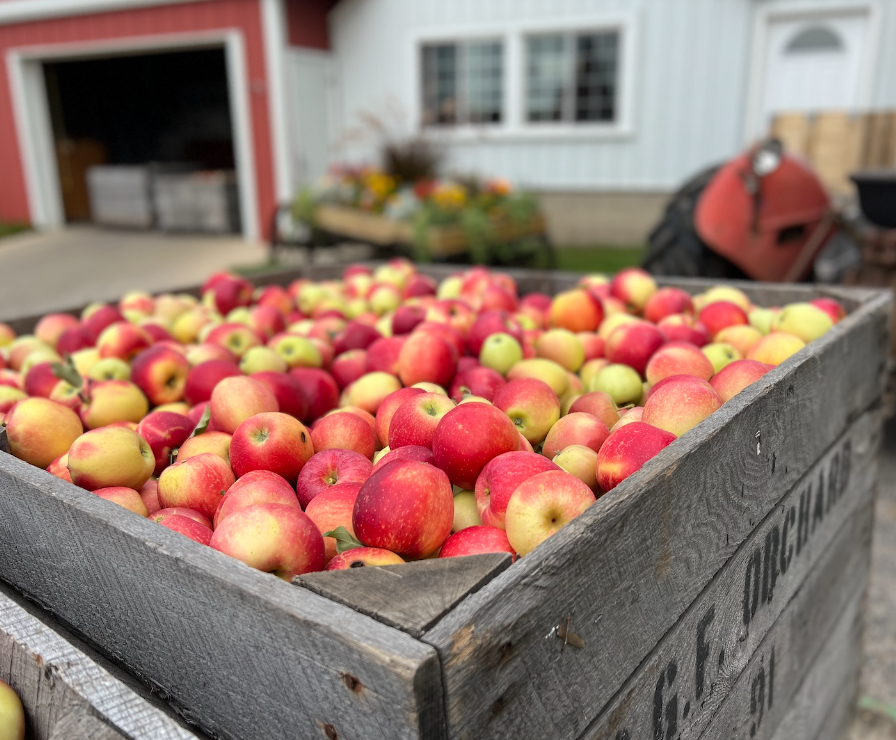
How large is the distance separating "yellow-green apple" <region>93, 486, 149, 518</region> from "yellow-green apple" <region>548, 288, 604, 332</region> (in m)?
1.33

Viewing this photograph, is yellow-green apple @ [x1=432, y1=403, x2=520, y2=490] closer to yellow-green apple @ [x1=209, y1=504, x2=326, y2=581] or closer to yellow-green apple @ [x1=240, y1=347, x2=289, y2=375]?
yellow-green apple @ [x1=209, y1=504, x2=326, y2=581]

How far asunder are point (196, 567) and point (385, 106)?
11.1 m

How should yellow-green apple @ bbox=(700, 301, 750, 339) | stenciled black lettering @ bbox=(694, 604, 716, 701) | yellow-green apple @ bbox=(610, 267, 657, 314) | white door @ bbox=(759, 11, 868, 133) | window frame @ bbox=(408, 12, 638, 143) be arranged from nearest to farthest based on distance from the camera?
stenciled black lettering @ bbox=(694, 604, 716, 701), yellow-green apple @ bbox=(700, 301, 750, 339), yellow-green apple @ bbox=(610, 267, 657, 314), white door @ bbox=(759, 11, 868, 133), window frame @ bbox=(408, 12, 638, 143)

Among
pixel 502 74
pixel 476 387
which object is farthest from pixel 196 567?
pixel 502 74

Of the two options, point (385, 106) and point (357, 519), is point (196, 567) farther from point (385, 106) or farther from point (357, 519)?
point (385, 106)

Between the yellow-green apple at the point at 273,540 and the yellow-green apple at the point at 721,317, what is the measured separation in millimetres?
1404

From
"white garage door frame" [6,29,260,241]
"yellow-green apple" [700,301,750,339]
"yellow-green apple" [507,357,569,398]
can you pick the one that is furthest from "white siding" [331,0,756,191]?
"yellow-green apple" [507,357,569,398]

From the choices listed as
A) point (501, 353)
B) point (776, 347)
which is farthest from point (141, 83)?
point (776, 347)

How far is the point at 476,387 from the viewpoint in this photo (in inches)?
65.5

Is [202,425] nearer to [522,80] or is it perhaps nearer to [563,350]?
[563,350]

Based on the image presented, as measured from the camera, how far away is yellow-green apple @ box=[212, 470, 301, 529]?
1.12 meters

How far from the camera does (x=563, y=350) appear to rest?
6.28 ft

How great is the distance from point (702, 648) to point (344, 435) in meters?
0.72

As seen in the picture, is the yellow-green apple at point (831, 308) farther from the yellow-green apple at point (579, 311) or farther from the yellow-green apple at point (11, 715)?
the yellow-green apple at point (11, 715)
